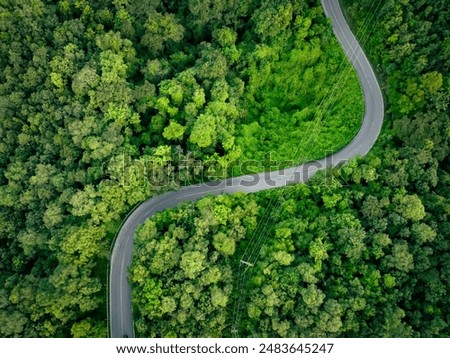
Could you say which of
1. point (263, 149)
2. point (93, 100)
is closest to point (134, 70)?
point (93, 100)

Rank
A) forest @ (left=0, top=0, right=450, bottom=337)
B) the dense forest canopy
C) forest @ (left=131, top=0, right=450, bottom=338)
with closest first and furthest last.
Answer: forest @ (left=131, top=0, right=450, bottom=338)
forest @ (left=0, top=0, right=450, bottom=337)
the dense forest canopy

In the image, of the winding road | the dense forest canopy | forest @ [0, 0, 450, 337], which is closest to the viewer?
forest @ [0, 0, 450, 337]

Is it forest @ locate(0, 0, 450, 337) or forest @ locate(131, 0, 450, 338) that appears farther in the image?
forest @ locate(0, 0, 450, 337)

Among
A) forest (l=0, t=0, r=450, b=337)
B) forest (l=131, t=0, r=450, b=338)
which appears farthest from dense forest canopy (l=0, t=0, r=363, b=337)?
forest (l=131, t=0, r=450, b=338)

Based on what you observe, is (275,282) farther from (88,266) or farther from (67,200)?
(67,200)

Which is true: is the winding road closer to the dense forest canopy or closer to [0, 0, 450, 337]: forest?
the dense forest canopy

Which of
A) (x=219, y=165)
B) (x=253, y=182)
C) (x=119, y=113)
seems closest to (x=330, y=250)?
(x=253, y=182)

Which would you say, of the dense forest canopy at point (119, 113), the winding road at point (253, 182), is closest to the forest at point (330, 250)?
the winding road at point (253, 182)
